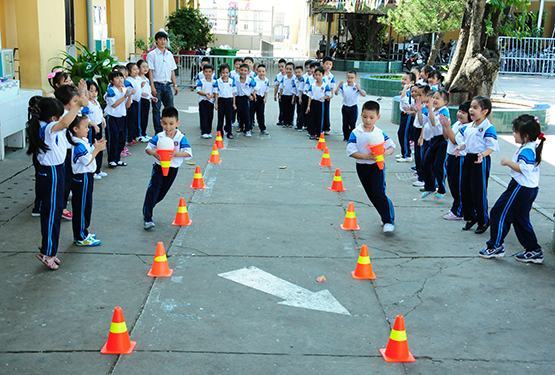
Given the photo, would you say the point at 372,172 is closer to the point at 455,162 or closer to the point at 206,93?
the point at 455,162

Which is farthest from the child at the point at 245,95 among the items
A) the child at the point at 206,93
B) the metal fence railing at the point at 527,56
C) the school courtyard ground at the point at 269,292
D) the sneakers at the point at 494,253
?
the metal fence railing at the point at 527,56

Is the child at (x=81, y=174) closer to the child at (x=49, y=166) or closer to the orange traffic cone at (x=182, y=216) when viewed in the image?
the child at (x=49, y=166)

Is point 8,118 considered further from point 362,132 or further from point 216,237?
point 362,132

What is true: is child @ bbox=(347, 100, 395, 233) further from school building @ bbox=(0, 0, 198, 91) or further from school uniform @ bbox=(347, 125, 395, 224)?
school building @ bbox=(0, 0, 198, 91)

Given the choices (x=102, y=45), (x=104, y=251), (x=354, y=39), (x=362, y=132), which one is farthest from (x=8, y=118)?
(x=354, y=39)

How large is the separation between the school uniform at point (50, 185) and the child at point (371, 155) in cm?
313

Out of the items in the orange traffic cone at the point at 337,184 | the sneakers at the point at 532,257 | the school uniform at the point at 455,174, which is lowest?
the sneakers at the point at 532,257

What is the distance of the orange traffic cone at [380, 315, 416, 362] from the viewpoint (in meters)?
4.82

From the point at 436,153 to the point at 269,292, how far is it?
441 centimetres

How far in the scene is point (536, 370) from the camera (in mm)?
4801

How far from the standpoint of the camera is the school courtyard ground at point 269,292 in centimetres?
486

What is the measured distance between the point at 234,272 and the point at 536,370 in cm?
283

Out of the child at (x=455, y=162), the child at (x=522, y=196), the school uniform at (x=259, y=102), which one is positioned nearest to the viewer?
the child at (x=522, y=196)

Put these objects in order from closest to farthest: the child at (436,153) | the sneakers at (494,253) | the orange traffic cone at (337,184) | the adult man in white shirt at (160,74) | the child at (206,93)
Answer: the sneakers at (494,253)
the child at (436,153)
the orange traffic cone at (337,184)
the adult man in white shirt at (160,74)
the child at (206,93)
